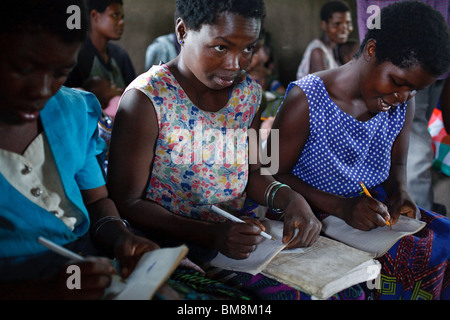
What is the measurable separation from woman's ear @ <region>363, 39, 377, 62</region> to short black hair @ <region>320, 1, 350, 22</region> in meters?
3.56

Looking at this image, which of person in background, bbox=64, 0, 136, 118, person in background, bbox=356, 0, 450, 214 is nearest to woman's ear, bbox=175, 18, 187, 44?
person in background, bbox=64, 0, 136, 118

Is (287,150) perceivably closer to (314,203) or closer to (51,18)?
(314,203)

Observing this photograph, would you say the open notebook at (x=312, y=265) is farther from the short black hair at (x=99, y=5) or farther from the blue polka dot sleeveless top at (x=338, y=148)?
the short black hair at (x=99, y=5)

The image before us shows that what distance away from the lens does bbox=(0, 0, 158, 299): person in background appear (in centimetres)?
95

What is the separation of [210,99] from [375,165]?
0.73 meters

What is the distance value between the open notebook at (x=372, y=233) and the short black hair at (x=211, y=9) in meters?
0.75

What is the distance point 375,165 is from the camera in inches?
70.6

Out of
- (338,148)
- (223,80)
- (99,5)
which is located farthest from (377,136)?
(99,5)

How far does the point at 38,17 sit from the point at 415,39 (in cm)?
120

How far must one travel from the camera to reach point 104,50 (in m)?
3.07

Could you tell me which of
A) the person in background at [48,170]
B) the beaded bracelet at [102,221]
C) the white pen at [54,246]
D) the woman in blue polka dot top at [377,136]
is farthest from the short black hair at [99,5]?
the white pen at [54,246]

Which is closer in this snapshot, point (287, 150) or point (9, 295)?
point (9, 295)

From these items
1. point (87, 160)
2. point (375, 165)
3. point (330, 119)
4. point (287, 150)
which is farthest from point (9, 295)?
point (375, 165)

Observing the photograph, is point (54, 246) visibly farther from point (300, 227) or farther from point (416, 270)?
point (416, 270)
